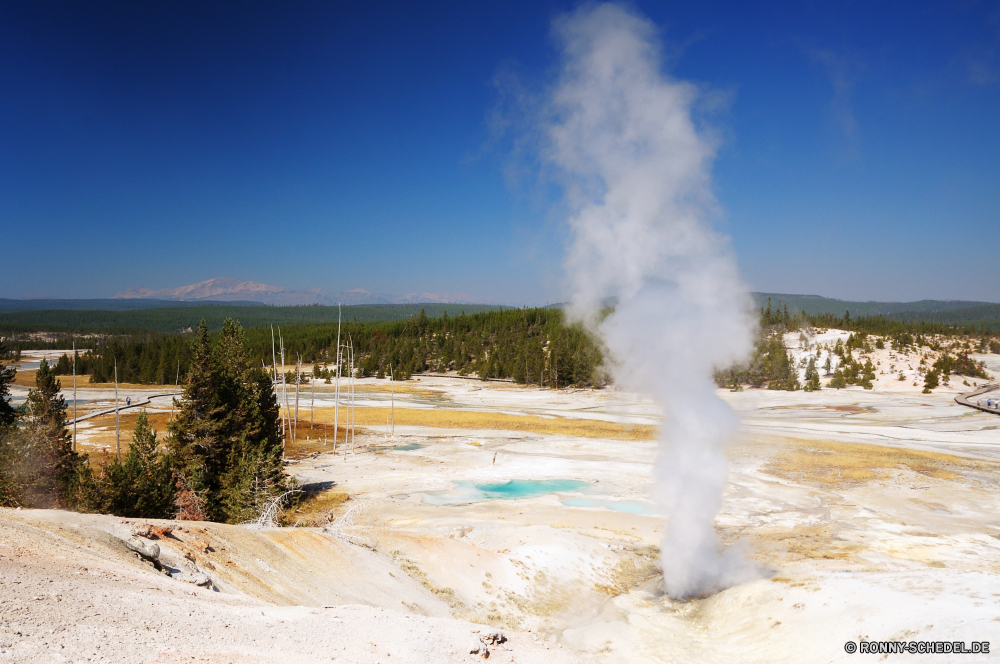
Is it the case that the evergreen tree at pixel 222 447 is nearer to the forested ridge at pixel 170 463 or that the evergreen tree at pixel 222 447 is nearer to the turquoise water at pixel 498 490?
the forested ridge at pixel 170 463

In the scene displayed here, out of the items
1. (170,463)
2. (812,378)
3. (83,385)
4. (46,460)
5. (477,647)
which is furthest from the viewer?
(83,385)

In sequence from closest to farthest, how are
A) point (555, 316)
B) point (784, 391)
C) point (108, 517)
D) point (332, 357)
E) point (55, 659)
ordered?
point (55, 659)
point (108, 517)
point (784, 391)
point (332, 357)
point (555, 316)

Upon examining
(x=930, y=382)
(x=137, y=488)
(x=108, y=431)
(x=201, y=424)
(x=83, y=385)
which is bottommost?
(x=83, y=385)

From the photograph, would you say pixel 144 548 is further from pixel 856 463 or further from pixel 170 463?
pixel 856 463

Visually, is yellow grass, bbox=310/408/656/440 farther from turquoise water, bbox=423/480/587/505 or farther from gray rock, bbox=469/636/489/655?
gray rock, bbox=469/636/489/655

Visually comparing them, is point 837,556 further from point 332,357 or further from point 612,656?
point 332,357

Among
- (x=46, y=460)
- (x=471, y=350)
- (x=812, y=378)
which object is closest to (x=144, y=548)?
(x=46, y=460)

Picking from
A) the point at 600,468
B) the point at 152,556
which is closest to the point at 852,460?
the point at 600,468
